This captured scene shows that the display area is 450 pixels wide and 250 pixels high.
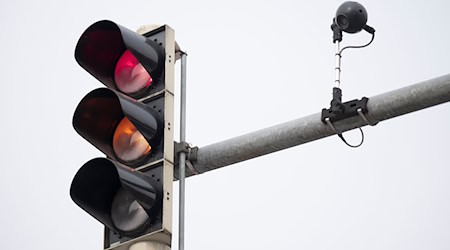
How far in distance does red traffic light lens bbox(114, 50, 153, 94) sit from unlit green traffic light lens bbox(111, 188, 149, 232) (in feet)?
2.03

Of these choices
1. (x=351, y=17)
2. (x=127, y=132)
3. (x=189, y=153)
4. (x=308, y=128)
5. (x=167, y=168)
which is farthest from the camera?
(x=351, y=17)

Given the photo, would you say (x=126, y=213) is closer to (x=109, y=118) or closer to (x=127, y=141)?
(x=127, y=141)

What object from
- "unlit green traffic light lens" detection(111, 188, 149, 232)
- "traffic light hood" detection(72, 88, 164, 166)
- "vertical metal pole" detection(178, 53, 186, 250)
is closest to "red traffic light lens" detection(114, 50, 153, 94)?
"traffic light hood" detection(72, 88, 164, 166)

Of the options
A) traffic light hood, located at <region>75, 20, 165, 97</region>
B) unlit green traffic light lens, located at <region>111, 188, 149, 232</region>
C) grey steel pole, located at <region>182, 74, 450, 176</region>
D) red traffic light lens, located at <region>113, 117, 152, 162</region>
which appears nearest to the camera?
grey steel pole, located at <region>182, 74, 450, 176</region>

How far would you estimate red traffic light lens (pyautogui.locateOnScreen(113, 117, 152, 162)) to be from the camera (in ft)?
24.0

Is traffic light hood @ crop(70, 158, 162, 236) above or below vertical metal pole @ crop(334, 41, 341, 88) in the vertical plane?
below

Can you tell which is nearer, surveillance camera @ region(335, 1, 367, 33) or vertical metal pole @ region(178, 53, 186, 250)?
vertical metal pole @ region(178, 53, 186, 250)

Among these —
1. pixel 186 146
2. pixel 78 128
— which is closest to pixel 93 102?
pixel 78 128

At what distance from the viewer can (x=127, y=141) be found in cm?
738

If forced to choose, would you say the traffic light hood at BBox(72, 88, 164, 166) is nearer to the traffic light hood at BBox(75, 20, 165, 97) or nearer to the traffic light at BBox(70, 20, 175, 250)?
the traffic light at BBox(70, 20, 175, 250)

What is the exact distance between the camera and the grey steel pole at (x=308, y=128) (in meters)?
6.69

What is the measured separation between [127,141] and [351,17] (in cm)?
156

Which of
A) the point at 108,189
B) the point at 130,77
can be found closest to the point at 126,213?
the point at 108,189

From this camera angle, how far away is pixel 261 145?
716 centimetres
